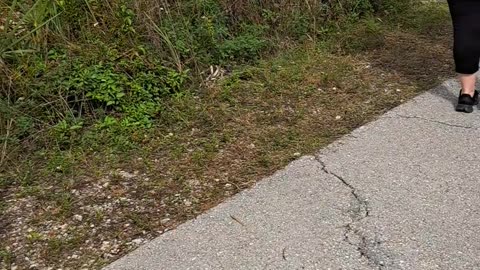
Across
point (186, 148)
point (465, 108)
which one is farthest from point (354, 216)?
point (465, 108)

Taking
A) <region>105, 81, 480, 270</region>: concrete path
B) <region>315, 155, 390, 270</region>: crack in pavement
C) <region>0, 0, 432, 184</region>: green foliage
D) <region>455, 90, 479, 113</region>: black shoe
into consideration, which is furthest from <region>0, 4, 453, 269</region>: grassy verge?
<region>315, 155, 390, 270</region>: crack in pavement

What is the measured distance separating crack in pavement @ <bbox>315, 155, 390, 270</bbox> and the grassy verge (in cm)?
59

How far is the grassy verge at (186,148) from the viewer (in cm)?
283

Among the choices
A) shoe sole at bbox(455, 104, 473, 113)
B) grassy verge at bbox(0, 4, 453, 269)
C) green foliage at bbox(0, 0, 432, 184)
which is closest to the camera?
grassy verge at bbox(0, 4, 453, 269)

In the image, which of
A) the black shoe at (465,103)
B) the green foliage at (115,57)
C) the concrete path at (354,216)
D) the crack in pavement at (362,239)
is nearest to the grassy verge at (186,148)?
the green foliage at (115,57)

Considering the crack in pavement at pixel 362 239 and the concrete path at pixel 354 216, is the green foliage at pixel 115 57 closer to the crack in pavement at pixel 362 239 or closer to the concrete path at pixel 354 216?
the concrete path at pixel 354 216

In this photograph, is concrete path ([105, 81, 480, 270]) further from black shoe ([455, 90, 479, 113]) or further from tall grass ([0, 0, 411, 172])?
tall grass ([0, 0, 411, 172])

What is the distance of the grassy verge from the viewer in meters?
2.83

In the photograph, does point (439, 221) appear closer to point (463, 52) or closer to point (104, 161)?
point (463, 52)

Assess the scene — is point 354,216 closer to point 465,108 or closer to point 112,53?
point 465,108

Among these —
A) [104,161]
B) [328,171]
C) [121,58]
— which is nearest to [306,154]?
[328,171]

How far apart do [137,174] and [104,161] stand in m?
0.26

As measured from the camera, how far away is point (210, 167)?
11.0 feet

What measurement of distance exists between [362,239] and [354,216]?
20 cm
